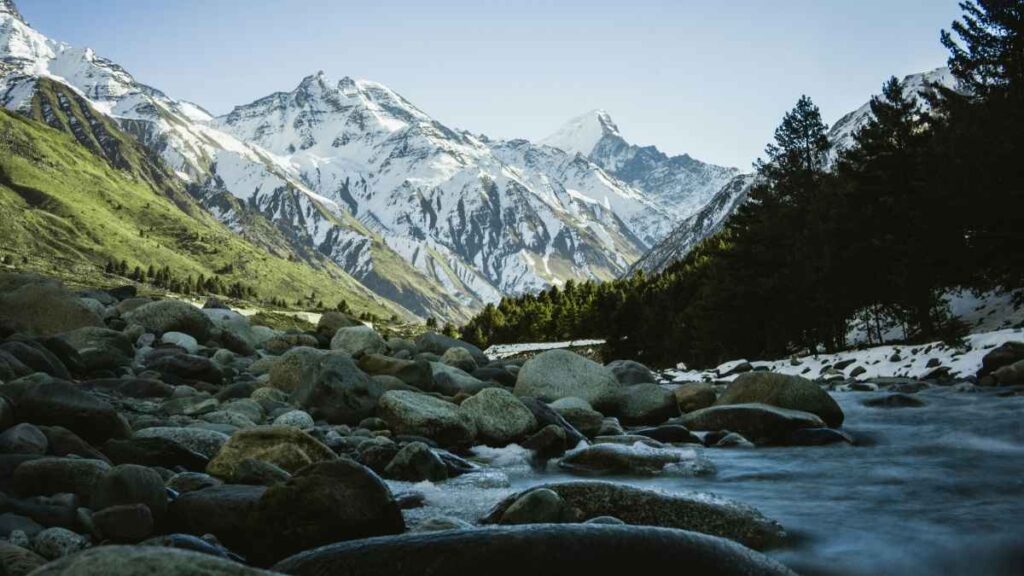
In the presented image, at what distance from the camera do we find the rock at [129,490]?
7.23 m

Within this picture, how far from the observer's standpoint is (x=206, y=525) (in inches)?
287

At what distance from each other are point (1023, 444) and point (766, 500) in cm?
640

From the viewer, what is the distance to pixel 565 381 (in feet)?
69.8

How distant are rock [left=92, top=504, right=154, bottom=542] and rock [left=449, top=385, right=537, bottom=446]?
8.83 m

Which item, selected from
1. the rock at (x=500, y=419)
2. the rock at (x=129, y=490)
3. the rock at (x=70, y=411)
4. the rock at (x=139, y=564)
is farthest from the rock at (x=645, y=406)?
the rock at (x=139, y=564)

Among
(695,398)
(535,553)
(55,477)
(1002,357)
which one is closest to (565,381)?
(695,398)

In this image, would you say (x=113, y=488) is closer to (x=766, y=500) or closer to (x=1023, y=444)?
(x=766, y=500)

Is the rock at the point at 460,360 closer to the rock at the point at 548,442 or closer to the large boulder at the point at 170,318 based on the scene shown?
the large boulder at the point at 170,318

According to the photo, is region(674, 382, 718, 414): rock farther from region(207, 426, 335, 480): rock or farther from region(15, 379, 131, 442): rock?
region(15, 379, 131, 442): rock

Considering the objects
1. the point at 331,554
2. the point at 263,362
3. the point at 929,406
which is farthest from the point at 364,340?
the point at 331,554

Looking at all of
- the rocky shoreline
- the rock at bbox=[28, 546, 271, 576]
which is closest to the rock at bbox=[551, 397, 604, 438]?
the rocky shoreline

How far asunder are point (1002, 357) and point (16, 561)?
27.5 meters

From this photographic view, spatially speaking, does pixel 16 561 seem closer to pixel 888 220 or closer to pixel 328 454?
pixel 328 454

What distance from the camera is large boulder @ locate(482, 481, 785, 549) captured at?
798 centimetres
